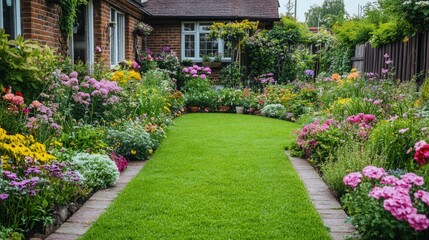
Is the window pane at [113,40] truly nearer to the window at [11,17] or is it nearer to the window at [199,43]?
the window at [199,43]

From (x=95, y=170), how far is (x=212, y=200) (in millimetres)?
1331

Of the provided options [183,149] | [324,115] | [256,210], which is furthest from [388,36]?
[256,210]

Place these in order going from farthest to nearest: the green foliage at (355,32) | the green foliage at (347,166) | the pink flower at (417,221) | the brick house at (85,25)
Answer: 1. the green foliage at (355,32)
2. the brick house at (85,25)
3. the green foliage at (347,166)
4. the pink flower at (417,221)

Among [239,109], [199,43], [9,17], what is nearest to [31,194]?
[9,17]

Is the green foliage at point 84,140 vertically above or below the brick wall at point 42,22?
below

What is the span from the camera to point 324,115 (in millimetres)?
8180

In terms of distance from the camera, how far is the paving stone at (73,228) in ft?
12.0

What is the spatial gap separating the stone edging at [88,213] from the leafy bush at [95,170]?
93 millimetres

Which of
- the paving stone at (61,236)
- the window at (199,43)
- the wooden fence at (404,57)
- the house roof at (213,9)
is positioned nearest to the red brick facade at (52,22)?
the house roof at (213,9)

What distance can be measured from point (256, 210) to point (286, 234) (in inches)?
A: 23.5

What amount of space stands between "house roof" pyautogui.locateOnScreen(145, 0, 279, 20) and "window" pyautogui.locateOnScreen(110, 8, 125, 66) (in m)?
2.93

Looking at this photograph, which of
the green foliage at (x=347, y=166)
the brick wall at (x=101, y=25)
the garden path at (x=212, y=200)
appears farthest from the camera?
the brick wall at (x=101, y=25)

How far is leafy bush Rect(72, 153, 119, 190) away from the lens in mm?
4730

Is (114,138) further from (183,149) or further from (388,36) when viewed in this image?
(388,36)
